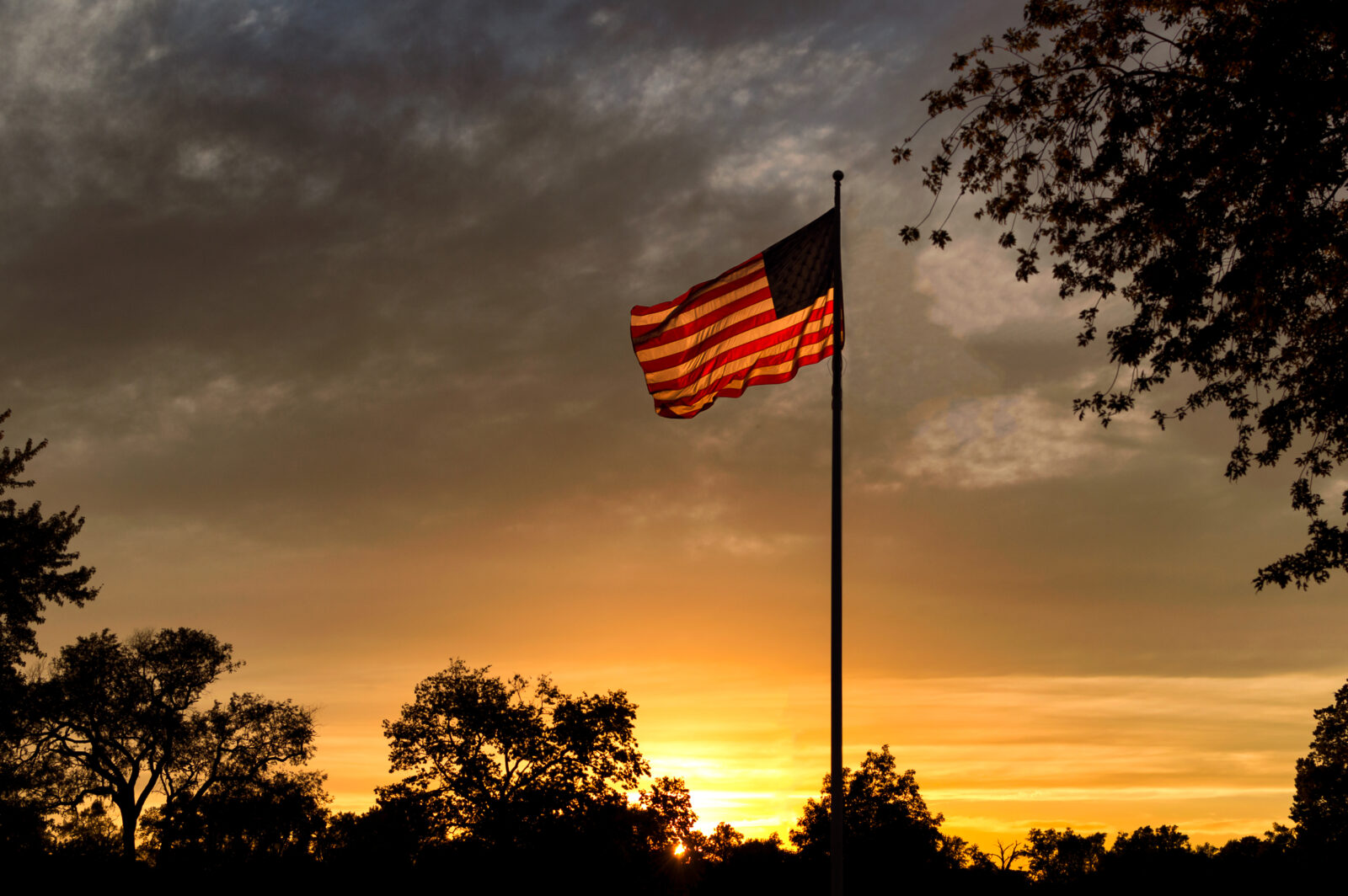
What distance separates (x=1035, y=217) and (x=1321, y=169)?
4.77 metres

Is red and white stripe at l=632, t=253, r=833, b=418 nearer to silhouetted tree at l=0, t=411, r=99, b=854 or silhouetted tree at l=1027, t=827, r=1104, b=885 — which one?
silhouetted tree at l=0, t=411, r=99, b=854

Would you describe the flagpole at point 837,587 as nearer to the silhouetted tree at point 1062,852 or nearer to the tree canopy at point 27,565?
the tree canopy at point 27,565

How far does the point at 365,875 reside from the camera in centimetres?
5056

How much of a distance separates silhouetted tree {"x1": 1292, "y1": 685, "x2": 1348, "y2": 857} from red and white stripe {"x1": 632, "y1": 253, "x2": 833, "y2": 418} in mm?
38514

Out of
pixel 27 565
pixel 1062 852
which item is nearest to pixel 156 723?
pixel 27 565

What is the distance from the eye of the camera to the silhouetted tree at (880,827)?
7588 centimetres

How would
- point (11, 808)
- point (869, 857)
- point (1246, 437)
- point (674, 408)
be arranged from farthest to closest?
point (869, 857) < point (11, 808) < point (1246, 437) < point (674, 408)

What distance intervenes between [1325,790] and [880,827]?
42117 mm

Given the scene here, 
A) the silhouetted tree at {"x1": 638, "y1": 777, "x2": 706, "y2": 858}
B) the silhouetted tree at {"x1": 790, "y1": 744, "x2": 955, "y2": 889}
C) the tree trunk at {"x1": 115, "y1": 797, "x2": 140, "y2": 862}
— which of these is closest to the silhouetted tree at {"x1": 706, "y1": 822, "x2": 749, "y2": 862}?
the silhouetted tree at {"x1": 790, "y1": 744, "x2": 955, "y2": 889}

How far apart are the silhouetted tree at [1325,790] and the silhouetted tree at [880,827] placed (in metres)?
28.7

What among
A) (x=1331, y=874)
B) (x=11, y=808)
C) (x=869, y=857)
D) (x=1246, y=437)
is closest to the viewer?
(x=1246, y=437)

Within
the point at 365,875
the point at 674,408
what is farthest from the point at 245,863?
the point at 674,408

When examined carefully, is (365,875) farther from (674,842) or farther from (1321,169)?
(1321,169)

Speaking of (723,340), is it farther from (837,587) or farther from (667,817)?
(667,817)
